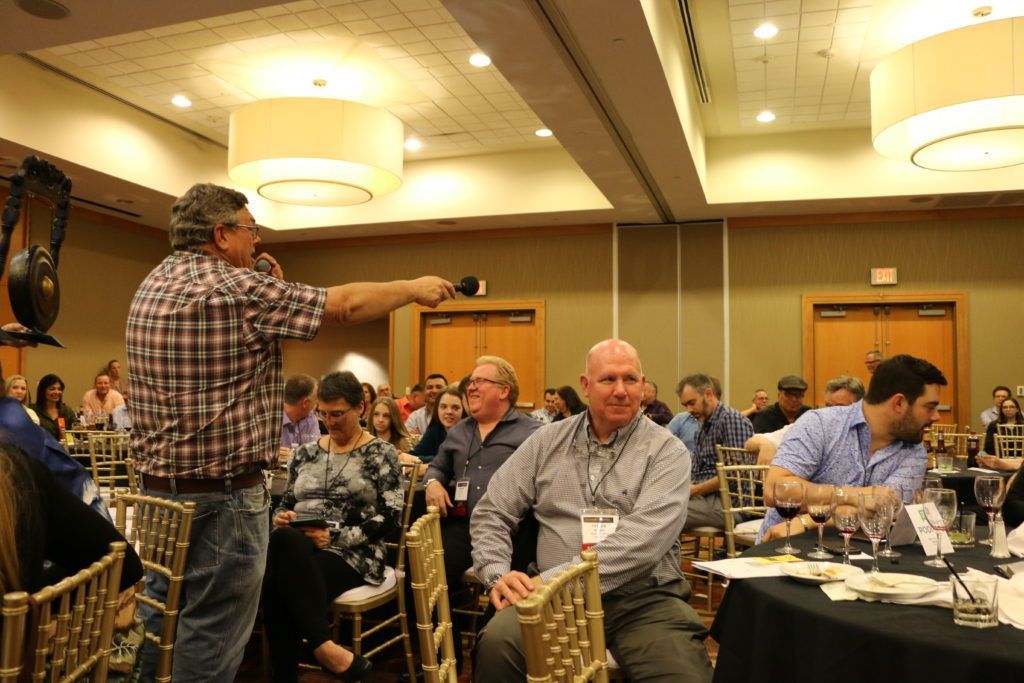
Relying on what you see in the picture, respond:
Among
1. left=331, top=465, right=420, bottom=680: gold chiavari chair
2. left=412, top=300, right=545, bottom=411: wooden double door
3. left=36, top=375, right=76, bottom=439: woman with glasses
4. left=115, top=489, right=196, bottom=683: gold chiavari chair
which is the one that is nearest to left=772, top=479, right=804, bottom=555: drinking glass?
left=331, top=465, right=420, bottom=680: gold chiavari chair

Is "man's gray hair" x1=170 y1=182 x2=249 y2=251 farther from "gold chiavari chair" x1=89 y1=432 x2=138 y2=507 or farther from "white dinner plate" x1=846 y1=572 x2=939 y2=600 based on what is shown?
"gold chiavari chair" x1=89 y1=432 x2=138 y2=507

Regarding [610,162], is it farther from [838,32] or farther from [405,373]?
[405,373]

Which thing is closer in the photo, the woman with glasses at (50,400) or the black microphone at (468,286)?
the black microphone at (468,286)

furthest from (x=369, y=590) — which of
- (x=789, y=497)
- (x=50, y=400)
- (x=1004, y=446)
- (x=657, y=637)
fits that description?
(x=1004, y=446)

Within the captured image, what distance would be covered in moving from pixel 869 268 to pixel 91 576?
32.8 feet

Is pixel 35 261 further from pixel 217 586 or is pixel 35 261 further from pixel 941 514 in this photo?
pixel 941 514

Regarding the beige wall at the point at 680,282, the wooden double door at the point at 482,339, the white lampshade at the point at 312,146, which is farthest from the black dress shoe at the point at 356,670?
the wooden double door at the point at 482,339

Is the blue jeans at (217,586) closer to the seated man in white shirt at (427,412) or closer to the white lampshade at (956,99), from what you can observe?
the seated man in white shirt at (427,412)

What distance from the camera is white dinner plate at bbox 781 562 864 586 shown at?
1.95 m

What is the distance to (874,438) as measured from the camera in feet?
9.66

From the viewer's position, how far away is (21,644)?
4.00 ft

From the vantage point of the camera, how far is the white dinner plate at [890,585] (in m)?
1.79

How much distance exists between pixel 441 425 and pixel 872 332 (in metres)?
6.91

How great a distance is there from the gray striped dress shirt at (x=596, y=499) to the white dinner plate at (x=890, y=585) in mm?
672
